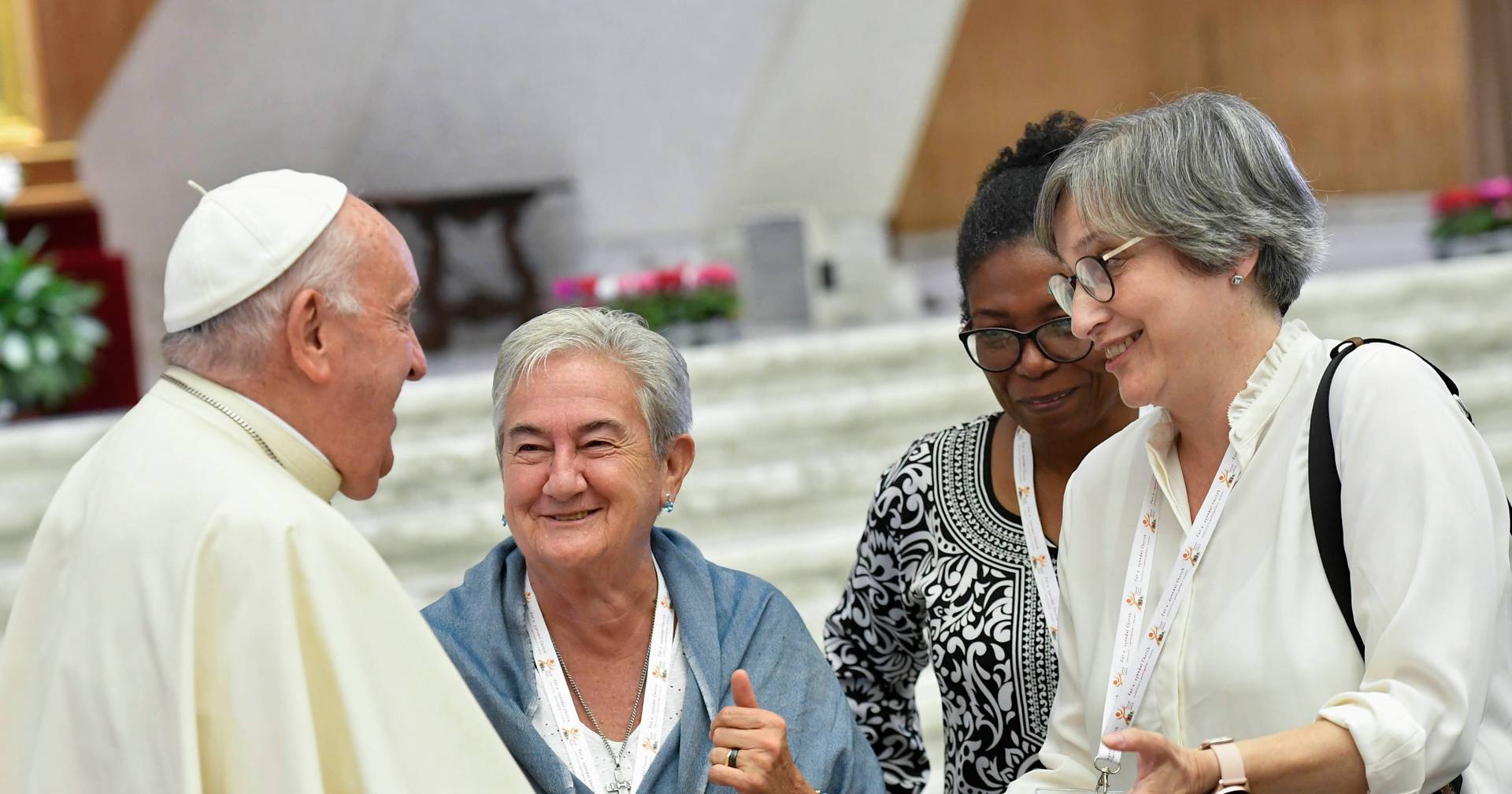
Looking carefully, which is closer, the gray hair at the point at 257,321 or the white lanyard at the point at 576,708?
the gray hair at the point at 257,321

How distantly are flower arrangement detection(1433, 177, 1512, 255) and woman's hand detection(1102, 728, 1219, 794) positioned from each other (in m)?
7.01

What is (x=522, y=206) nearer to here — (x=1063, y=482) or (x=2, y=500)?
(x=2, y=500)

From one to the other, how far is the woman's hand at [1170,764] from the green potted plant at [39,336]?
547 cm

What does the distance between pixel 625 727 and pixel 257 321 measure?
2.46 feet

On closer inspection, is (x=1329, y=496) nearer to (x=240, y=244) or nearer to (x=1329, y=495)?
(x=1329, y=495)

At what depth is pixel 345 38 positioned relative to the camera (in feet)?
28.1

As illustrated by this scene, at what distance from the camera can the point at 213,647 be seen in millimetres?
1536

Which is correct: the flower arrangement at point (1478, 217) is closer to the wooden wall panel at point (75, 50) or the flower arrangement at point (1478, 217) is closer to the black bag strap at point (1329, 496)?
the black bag strap at point (1329, 496)

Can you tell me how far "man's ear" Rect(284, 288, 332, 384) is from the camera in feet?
5.56

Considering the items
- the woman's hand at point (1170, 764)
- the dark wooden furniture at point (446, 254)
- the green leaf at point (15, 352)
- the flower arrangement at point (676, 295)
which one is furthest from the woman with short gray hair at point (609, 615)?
the dark wooden furniture at point (446, 254)

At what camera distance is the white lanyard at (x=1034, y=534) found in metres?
2.22

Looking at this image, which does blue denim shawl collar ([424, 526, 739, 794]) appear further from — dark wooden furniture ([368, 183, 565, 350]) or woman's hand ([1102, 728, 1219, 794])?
dark wooden furniture ([368, 183, 565, 350])

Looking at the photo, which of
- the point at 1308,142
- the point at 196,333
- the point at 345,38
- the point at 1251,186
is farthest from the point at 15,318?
the point at 1308,142

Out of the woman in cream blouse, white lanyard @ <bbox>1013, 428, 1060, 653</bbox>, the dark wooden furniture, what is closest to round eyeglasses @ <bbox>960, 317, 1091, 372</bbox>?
white lanyard @ <bbox>1013, 428, 1060, 653</bbox>
